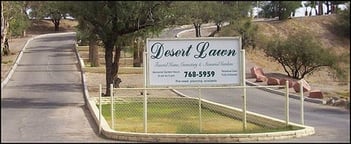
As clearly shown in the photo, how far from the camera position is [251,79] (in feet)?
99.3

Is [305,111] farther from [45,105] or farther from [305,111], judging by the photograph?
[45,105]

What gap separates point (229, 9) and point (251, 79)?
76.1ft

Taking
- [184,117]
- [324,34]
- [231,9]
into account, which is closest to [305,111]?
[184,117]

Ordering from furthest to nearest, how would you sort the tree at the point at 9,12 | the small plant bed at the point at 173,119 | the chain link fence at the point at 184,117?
1. the small plant bed at the point at 173,119
2. the chain link fence at the point at 184,117
3. the tree at the point at 9,12

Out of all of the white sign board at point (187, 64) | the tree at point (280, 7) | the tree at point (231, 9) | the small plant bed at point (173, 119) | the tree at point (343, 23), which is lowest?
the small plant bed at point (173, 119)

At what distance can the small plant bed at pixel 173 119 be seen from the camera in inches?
545

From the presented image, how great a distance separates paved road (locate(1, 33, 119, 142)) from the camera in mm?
12945

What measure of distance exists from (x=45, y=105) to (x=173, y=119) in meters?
4.92

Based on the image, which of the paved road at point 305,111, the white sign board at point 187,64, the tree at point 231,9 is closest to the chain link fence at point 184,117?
the paved road at point 305,111

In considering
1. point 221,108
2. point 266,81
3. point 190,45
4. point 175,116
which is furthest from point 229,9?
point 266,81

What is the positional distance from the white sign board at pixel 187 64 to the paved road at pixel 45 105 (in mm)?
1782

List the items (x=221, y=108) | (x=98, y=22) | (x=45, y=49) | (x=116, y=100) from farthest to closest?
1. (x=45, y=49)
2. (x=116, y=100)
3. (x=98, y=22)
4. (x=221, y=108)

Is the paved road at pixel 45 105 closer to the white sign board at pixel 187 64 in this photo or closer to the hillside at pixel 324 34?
the white sign board at pixel 187 64

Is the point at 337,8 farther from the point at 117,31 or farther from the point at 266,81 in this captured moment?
the point at 266,81
